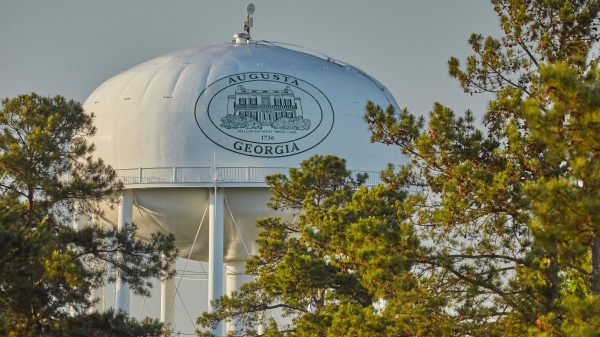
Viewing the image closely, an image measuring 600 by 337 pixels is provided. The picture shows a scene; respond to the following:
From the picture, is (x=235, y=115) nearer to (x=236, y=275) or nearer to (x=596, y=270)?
(x=236, y=275)

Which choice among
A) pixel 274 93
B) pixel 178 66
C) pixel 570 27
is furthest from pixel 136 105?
pixel 570 27

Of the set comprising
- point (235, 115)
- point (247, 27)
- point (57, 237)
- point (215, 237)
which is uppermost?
point (247, 27)

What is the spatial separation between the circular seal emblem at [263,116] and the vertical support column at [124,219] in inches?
105

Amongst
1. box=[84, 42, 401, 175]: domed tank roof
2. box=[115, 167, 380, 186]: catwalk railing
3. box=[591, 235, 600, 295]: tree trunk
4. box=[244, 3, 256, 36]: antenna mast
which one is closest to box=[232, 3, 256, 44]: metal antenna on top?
box=[244, 3, 256, 36]: antenna mast

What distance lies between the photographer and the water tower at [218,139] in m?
32.1

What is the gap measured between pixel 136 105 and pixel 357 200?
12099 mm

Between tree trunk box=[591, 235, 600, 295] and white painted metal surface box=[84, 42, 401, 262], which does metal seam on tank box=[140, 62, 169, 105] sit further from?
tree trunk box=[591, 235, 600, 295]

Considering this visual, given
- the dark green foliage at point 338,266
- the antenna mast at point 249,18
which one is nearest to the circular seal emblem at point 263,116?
the dark green foliage at point 338,266

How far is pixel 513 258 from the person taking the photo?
18.7 metres

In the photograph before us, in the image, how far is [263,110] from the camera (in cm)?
3219

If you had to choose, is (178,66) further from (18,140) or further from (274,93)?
(18,140)

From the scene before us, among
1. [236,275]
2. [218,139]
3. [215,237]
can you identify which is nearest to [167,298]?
[236,275]

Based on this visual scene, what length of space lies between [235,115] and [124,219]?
3.96 m

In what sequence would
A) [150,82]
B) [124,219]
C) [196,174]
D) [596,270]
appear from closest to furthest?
1. [596,270]
2. [124,219]
3. [196,174]
4. [150,82]
